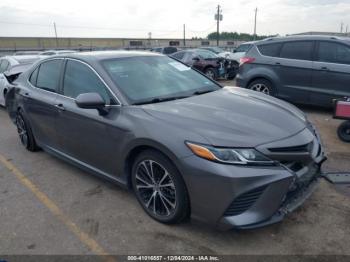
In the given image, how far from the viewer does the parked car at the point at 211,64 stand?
46.3 ft

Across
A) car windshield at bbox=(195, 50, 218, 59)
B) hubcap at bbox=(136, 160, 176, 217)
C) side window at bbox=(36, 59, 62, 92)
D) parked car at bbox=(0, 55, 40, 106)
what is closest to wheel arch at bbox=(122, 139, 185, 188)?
hubcap at bbox=(136, 160, 176, 217)

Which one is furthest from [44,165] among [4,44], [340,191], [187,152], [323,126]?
[4,44]

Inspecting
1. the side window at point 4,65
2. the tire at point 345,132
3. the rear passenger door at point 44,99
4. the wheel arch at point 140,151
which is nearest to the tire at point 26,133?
the rear passenger door at point 44,99

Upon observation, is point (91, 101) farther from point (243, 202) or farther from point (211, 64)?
point (211, 64)

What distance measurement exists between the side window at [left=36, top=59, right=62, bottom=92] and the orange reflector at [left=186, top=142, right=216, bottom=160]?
8.14 feet

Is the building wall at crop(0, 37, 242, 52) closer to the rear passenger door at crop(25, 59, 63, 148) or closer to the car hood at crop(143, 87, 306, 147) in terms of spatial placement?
the rear passenger door at crop(25, 59, 63, 148)

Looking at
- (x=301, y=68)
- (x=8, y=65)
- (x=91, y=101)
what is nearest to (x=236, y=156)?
(x=91, y=101)

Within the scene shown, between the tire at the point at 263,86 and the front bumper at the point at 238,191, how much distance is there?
5.49 meters

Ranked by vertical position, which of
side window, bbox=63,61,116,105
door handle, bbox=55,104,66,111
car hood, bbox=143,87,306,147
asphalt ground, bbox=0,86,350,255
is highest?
side window, bbox=63,61,116,105

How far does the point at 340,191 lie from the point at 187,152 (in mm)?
2086

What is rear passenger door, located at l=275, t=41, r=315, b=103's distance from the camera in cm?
761

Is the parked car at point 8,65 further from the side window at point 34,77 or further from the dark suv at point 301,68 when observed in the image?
the dark suv at point 301,68

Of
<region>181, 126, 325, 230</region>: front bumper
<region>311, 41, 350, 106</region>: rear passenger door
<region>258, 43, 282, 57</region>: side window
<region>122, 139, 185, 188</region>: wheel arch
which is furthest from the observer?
<region>258, 43, 282, 57</region>: side window

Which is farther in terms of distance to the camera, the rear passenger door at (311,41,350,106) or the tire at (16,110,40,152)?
the rear passenger door at (311,41,350,106)
